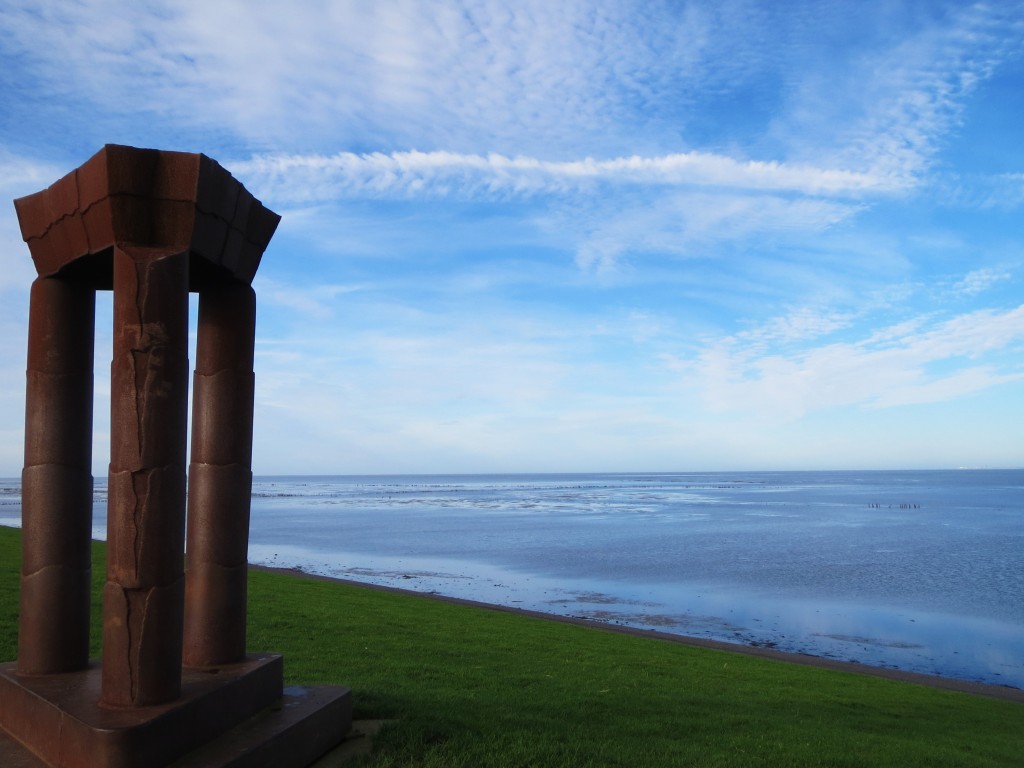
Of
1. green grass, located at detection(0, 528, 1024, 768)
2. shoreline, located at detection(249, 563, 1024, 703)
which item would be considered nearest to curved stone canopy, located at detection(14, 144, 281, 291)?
green grass, located at detection(0, 528, 1024, 768)

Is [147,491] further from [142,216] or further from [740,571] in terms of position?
[740,571]

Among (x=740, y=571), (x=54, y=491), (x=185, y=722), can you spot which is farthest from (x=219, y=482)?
(x=740, y=571)

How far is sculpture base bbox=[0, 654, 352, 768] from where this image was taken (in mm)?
5949

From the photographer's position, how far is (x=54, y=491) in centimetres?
747

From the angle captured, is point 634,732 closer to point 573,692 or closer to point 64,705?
point 573,692

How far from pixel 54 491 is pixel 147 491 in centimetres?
170

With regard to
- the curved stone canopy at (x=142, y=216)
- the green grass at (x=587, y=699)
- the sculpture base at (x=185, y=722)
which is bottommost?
the green grass at (x=587, y=699)

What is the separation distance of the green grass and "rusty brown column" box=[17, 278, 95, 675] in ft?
9.36

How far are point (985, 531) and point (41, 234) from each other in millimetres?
60325

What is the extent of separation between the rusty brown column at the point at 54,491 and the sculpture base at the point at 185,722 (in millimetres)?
334

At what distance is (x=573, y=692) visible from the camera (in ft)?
36.1

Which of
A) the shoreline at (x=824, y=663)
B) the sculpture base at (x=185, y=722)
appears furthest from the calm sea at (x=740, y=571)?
the sculpture base at (x=185, y=722)

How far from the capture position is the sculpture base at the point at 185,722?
5.95 m

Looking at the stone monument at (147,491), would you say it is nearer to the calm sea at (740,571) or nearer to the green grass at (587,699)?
the green grass at (587,699)
